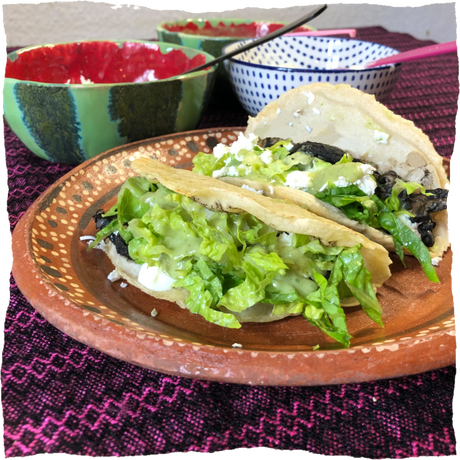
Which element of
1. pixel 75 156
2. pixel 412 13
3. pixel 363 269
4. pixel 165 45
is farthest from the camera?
pixel 412 13

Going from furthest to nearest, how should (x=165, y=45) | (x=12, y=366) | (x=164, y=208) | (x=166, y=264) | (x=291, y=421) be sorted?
1. (x=165, y=45)
2. (x=164, y=208)
3. (x=166, y=264)
4. (x=12, y=366)
5. (x=291, y=421)

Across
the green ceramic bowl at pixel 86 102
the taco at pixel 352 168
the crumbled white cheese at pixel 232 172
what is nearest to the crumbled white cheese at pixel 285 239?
the taco at pixel 352 168

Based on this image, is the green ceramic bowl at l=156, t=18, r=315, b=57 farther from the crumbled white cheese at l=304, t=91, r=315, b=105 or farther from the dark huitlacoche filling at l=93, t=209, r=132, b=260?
the dark huitlacoche filling at l=93, t=209, r=132, b=260

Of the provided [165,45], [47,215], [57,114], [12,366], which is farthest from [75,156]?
[12,366]

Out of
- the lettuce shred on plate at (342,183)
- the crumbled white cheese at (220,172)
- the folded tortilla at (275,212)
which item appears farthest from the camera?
the crumbled white cheese at (220,172)

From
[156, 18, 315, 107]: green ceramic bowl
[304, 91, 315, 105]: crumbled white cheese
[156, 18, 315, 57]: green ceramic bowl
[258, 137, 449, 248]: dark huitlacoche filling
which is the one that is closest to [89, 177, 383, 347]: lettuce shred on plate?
[258, 137, 449, 248]: dark huitlacoche filling

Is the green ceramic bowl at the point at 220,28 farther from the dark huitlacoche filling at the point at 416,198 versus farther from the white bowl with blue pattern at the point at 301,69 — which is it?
the dark huitlacoche filling at the point at 416,198

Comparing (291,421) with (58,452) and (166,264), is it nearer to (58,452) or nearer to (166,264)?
(58,452)
